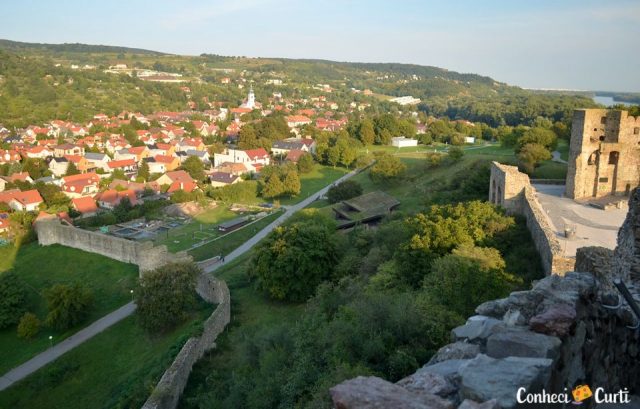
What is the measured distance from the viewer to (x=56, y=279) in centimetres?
2617

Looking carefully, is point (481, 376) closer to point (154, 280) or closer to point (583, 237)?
point (583, 237)

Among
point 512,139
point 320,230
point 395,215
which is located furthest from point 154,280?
point 512,139

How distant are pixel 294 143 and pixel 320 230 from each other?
4243cm

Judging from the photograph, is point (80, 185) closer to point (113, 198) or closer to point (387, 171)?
point (113, 198)

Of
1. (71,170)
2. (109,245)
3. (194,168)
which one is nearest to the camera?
(109,245)

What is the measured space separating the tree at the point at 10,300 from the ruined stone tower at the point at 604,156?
2330cm

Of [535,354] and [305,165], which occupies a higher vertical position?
[535,354]

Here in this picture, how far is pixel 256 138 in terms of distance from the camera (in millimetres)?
65312

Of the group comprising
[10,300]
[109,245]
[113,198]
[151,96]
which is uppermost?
[151,96]

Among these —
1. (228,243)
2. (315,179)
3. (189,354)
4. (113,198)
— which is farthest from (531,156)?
(113,198)

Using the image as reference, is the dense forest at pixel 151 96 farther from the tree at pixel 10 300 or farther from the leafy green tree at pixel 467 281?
the tree at pixel 10 300

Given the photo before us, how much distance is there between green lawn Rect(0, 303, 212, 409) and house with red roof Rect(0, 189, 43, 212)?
2934 cm

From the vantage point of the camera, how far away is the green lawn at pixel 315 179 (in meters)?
42.1

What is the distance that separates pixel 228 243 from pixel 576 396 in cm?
2759
